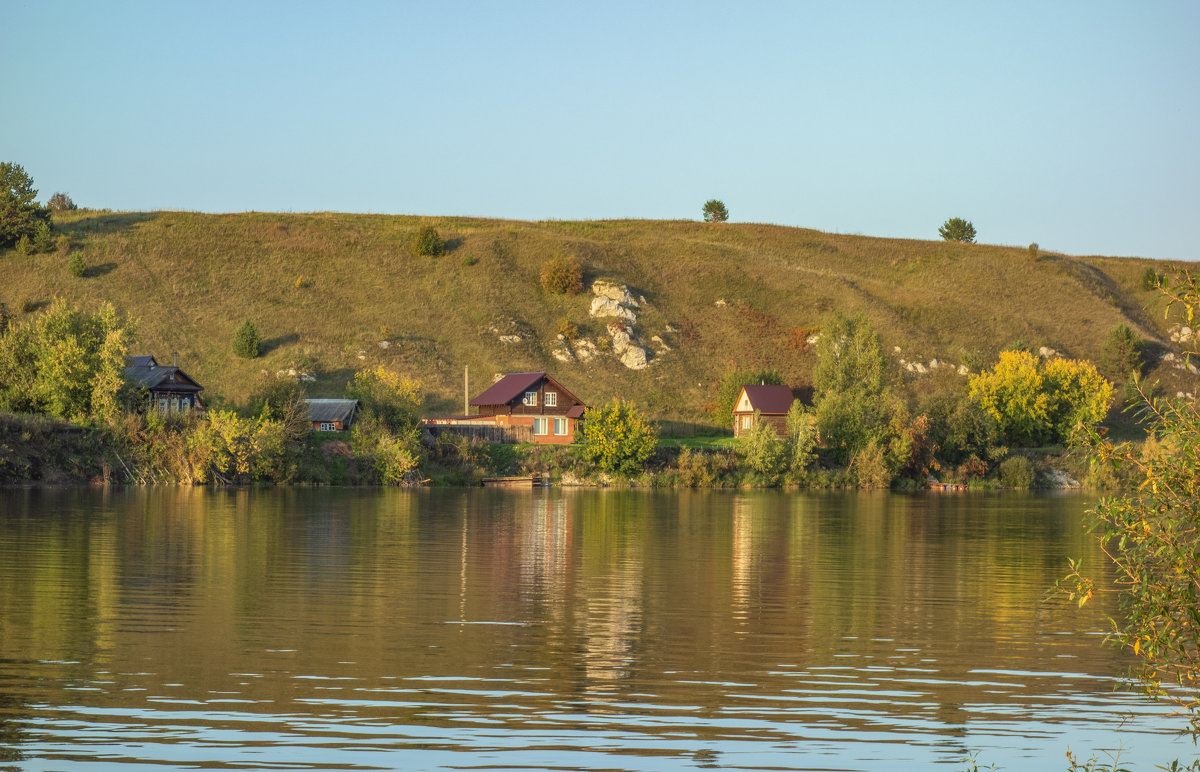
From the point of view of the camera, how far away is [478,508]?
5891 cm

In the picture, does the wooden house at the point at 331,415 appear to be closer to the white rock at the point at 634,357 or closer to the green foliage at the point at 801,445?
the green foliage at the point at 801,445

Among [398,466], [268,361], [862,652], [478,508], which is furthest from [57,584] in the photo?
[268,361]

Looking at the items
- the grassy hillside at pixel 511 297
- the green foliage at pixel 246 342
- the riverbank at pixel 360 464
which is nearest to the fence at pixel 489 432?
the riverbank at pixel 360 464

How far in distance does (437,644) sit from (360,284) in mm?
110716

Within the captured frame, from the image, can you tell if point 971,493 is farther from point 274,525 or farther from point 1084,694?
point 1084,694

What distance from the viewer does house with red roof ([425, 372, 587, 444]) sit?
94.6m

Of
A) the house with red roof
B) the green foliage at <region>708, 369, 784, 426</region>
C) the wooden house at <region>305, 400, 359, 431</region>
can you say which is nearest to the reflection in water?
the wooden house at <region>305, 400, 359, 431</region>

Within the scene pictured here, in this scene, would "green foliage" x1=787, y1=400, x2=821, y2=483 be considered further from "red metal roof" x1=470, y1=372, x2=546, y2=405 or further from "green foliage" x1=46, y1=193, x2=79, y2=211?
"green foliage" x1=46, y1=193, x2=79, y2=211

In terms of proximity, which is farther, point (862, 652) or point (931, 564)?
point (931, 564)

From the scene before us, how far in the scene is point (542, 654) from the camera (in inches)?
798

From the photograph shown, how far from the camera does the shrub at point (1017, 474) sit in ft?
285

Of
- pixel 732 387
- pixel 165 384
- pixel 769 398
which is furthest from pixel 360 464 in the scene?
pixel 732 387

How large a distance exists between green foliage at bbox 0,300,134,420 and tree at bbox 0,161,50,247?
169 feet

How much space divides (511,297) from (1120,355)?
61.1 meters
